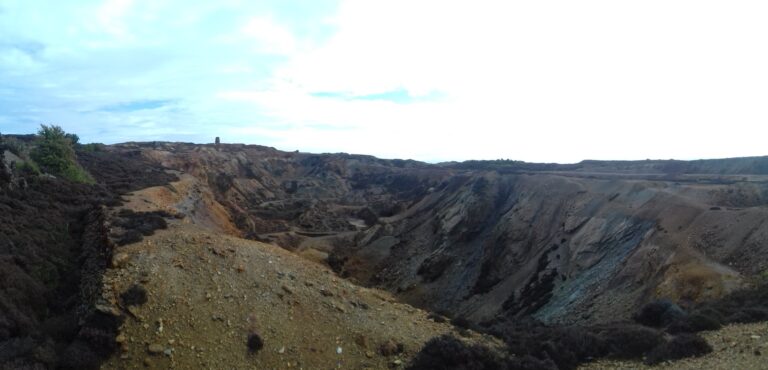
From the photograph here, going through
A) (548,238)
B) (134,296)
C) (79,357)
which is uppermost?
(134,296)

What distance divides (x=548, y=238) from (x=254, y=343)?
27.6m

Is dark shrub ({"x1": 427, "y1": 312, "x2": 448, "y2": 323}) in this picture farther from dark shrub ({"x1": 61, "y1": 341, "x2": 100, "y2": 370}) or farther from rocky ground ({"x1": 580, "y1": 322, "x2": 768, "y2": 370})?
dark shrub ({"x1": 61, "y1": 341, "x2": 100, "y2": 370})

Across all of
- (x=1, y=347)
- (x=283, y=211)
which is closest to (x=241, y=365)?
(x=1, y=347)

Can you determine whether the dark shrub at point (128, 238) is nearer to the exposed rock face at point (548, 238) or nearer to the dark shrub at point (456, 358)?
the dark shrub at point (456, 358)

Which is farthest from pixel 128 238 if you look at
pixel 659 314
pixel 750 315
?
pixel 750 315

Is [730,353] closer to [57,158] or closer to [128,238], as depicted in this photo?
[128,238]

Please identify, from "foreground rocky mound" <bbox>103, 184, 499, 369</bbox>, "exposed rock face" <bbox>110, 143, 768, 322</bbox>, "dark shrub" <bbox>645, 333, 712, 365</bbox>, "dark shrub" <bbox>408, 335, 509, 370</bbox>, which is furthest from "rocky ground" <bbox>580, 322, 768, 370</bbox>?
"exposed rock face" <bbox>110, 143, 768, 322</bbox>

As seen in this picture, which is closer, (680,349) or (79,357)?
(79,357)

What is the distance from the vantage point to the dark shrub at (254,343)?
12.5 m

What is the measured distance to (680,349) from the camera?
38.6ft

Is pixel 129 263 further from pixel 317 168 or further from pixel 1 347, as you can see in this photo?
pixel 317 168

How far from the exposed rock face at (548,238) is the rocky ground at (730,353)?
247 inches

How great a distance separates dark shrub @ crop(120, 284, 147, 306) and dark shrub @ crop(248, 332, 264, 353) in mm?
3168

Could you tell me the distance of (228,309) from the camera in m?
13.8
